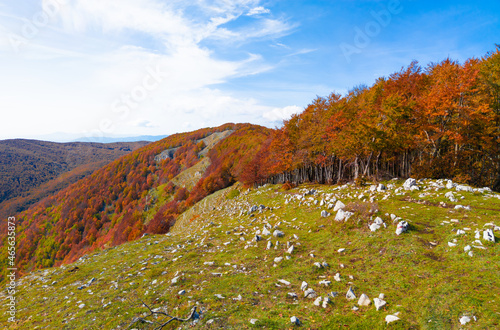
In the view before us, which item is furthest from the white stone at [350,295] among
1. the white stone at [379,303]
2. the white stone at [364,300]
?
the white stone at [379,303]

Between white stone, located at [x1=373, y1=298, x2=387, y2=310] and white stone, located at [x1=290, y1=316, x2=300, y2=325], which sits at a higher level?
white stone, located at [x1=373, y1=298, x2=387, y2=310]

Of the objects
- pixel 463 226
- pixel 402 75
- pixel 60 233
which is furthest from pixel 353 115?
pixel 60 233

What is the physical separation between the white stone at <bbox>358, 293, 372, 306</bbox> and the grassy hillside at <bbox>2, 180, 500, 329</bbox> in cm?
17

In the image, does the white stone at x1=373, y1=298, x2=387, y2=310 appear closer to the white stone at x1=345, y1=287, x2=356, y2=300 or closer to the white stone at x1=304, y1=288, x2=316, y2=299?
the white stone at x1=345, y1=287, x2=356, y2=300

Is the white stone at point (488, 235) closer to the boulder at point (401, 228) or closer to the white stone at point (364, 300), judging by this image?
the boulder at point (401, 228)

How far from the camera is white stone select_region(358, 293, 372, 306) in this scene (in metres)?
7.70

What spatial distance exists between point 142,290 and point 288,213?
46.7ft

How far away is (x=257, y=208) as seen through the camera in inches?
1019

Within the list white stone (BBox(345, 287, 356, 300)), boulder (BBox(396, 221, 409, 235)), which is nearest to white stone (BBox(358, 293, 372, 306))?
white stone (BBox(345, 287, 356, 300))

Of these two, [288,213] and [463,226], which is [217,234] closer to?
[288,213]

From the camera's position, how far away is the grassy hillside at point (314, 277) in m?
7.31

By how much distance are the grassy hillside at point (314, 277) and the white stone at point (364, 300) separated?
6.6 inches

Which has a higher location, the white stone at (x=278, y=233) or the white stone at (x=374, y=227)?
the white stone at (x=374, y=227)

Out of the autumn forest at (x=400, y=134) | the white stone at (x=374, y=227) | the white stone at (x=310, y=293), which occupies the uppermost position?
the autumn forest at (x=400, y=134)
